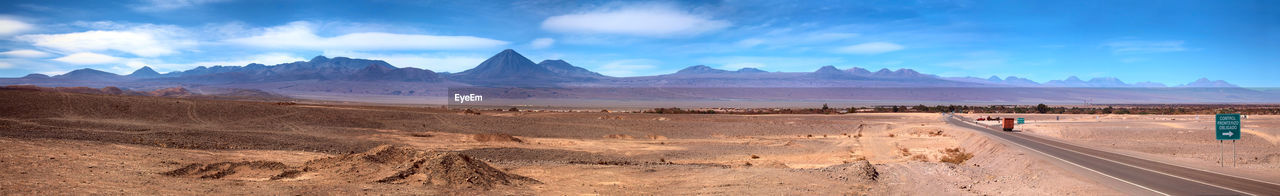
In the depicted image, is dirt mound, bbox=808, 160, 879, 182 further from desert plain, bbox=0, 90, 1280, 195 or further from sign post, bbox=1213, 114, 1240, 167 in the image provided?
sign post, bbox=1213, 114, 1240, 167

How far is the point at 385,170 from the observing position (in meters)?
12.8

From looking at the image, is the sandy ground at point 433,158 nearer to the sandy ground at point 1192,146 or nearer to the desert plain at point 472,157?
the desert plain at point 472,157

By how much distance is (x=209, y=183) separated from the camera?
10.8 meters

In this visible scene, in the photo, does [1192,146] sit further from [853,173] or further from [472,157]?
[472,157]

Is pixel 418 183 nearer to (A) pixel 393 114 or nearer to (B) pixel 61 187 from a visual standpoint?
(B) pixel 61 187

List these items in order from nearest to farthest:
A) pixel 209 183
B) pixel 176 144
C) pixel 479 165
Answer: pixel 209 183
pixel 479 165
pixel 176 144

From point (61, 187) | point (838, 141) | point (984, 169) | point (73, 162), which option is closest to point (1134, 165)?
point (984, 169)

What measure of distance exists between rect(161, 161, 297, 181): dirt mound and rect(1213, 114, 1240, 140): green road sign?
21.1 metres

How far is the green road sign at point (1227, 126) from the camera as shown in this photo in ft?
56.9

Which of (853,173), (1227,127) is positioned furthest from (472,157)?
(1227,127)

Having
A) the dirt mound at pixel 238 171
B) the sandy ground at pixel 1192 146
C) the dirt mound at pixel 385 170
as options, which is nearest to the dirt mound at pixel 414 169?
the dirt mound at pixel 385 170

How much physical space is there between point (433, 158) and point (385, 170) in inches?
34.4

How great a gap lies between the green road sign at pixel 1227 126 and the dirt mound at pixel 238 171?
69.2 ft

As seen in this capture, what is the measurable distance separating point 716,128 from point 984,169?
24173 millimetres
